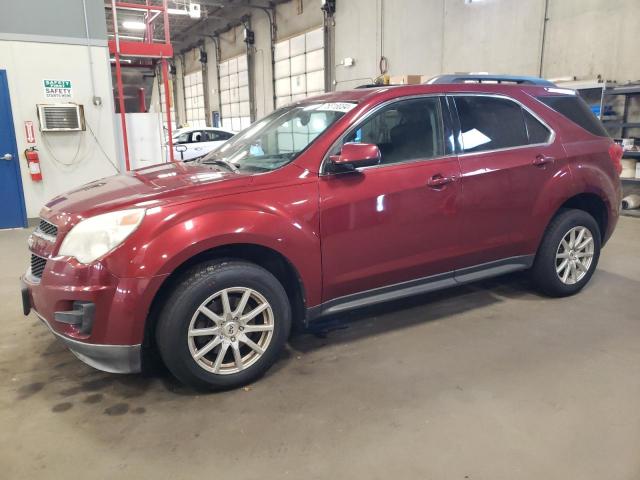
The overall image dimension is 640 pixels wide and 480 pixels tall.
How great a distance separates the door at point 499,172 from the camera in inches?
123

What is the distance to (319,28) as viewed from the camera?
1437 cm

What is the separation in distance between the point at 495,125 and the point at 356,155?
126 cm

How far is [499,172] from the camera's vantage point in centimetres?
319

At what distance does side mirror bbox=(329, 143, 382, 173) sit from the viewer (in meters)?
2.57

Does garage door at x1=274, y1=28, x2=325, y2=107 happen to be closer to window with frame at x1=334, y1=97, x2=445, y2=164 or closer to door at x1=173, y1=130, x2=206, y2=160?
door at x1=173, y1=130, x2=206, y2=160

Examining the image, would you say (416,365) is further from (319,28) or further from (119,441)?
(319,28)

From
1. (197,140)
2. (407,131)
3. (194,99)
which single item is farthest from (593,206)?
(194,99)

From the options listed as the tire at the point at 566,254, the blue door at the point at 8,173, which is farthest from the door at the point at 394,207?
the blue door at the point at 8,173

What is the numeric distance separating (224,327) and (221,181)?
2.45 feet

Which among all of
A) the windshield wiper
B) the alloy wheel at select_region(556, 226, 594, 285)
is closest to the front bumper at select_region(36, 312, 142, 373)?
the windshield wiper

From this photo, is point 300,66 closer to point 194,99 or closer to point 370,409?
point 194,99

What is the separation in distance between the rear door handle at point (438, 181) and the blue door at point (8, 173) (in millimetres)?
5975

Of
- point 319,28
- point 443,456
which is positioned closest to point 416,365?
point 443,456

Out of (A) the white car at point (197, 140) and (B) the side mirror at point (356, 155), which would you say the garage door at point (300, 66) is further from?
(B) the side mirror at point (356, 155)
